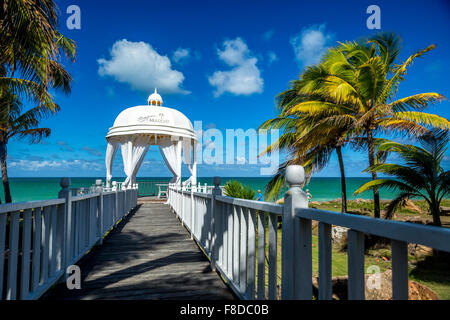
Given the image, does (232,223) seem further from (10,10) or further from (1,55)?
(1,55)

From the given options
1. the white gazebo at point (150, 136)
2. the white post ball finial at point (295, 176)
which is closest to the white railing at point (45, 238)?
the white post ball finial at point (295, 176)

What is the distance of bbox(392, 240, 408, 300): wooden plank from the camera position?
1.07m

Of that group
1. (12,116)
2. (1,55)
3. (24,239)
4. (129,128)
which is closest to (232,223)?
(24,239)

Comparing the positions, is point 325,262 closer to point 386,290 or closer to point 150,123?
point 386,290

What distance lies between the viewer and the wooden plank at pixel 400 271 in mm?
1075

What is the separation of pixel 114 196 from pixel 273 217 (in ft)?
20.4

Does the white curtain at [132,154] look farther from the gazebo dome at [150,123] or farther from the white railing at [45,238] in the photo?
the white railing at [45,238]

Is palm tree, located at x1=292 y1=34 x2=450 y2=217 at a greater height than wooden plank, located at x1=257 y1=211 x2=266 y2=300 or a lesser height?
greater

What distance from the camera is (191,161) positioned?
14.7m

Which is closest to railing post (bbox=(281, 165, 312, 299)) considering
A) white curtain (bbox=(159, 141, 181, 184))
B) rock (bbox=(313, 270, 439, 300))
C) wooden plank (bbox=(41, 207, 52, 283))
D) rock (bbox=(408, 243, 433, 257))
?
wooden plank (bbox=(41, 207, 52, 283))

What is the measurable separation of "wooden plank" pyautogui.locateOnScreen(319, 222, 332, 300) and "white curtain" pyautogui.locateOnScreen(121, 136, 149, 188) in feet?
40.9

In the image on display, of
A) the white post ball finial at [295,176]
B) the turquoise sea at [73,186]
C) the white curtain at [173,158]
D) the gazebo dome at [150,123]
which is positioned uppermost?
the gazebo dome at [150,123]

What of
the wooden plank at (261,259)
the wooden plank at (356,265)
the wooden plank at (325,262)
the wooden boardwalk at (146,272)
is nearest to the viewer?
the wooden plank at (356,265)

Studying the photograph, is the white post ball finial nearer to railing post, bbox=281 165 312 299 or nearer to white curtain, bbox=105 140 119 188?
railing post, bbox=281 165 312 299
